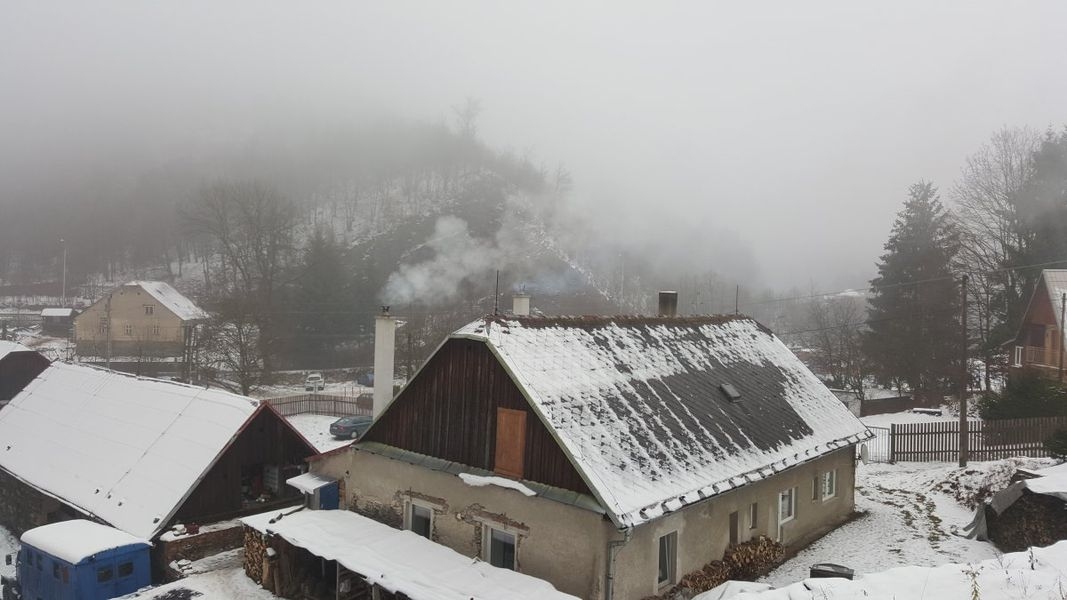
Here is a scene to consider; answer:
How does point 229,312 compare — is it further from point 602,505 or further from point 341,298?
point 602,505

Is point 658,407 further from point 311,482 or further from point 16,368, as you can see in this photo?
point 16,368

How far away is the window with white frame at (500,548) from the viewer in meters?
12.6

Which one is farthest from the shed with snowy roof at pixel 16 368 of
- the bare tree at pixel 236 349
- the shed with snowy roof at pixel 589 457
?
the shed with snowy roof at pixel 589 457

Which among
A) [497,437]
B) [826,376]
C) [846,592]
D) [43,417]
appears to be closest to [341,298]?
[43,417]

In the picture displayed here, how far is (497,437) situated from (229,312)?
33.9 m

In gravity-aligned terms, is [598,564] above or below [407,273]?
below

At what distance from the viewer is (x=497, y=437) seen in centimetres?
1298

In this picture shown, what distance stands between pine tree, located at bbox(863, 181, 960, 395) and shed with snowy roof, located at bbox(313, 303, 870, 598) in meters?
28.4

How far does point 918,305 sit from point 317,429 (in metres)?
38.5

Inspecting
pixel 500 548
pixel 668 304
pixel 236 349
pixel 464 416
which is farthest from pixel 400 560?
pixel 236 349

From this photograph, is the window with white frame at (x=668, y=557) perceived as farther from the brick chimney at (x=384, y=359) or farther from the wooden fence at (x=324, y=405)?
the wooden fence at (x=324, y=405)

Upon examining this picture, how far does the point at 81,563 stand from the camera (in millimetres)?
15125

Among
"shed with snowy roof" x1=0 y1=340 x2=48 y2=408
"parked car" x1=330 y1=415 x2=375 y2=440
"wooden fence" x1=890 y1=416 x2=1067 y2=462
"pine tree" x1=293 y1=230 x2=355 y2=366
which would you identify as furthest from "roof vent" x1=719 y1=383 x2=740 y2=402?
"pine tree" x1=293 y1=230 x2=355 y2=366

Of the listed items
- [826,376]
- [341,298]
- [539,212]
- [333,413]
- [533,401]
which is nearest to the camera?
[533,401]
